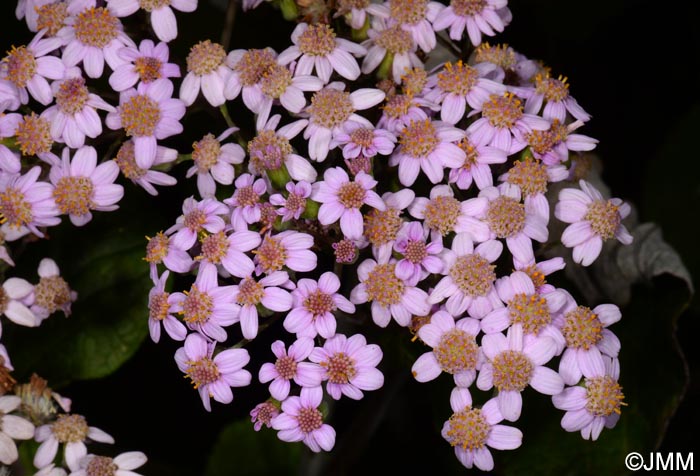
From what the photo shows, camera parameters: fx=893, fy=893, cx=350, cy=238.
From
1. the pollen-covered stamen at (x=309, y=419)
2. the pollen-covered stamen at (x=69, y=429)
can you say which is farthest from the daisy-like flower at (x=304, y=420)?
the pollen-covered stamen at (x=69, y=429)

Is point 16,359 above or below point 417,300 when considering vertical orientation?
below

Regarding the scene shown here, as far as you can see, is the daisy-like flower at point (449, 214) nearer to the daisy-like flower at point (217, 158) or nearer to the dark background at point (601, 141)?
the daisy-like flower at point (217, 158)

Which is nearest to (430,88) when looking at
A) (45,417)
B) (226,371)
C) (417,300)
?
(417,300)

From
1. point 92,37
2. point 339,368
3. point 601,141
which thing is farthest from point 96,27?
point 601,141

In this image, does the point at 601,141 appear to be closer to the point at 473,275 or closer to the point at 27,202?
the point at 473,275

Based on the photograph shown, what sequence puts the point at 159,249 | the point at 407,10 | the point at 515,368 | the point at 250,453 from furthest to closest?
1. the point at 250,453
2. the point at 407,10
3. the point at 159,249
4. the point at 515,368

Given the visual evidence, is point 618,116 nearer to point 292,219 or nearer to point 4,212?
point 292,219

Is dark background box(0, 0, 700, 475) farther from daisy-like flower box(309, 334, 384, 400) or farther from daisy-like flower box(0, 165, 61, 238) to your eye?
daisy-like flower box(309, 334, 384, 400)
